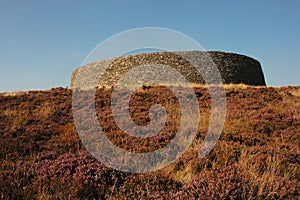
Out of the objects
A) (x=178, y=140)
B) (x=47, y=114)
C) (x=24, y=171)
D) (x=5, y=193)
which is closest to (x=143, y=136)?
(x=178, y=140)

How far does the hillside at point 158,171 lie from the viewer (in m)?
4.22

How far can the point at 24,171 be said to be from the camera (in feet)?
16.0

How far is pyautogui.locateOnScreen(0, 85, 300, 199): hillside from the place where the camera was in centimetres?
422

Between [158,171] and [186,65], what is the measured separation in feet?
89.4

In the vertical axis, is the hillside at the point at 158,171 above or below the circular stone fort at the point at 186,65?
below

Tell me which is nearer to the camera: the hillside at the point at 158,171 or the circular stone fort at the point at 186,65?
the hillside at the point at 158,171

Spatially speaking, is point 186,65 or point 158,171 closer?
point 158,171

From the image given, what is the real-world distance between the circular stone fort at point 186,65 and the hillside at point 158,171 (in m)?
19.2

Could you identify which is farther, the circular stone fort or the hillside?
the circular stone fort

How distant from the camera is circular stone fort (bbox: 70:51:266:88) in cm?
3118

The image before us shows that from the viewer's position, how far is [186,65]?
31.6 metres

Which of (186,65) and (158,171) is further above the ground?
(186,65)

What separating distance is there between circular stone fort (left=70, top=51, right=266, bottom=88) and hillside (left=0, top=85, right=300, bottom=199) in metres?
19.2

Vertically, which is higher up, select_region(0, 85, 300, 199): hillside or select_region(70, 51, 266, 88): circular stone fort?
select_region(70, 51, 266, 88): circular stone fort
